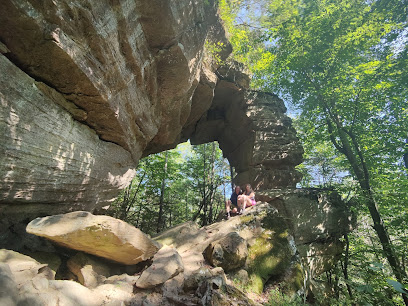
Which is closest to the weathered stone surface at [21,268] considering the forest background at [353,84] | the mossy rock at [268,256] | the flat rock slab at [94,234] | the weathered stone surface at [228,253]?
the flat rock slab at [94,234]

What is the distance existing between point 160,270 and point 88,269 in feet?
5.19

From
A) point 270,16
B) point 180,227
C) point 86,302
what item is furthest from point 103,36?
point 270,16

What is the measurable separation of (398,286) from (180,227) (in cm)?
619

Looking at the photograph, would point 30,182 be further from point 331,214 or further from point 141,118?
point 331,214

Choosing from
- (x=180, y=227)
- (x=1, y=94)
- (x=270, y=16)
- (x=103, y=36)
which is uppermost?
(x=270, y=16)

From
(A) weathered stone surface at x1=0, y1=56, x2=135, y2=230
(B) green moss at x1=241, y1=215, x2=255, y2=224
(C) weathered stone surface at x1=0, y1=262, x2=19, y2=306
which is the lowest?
(C) weathered stone surface at x1=0, y1=262, x2=19, y2=306

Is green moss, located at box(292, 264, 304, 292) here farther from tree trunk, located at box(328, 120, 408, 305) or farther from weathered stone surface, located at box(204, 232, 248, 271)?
tree trunk, located at box(328, 120, 408, 305)

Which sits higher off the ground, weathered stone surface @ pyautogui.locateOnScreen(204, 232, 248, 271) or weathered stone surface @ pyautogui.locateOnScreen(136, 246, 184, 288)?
weathered stone surface @ pyautogui.locateOnScreen(204, 232, 248, 271)

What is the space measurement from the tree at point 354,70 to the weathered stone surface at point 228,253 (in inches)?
297

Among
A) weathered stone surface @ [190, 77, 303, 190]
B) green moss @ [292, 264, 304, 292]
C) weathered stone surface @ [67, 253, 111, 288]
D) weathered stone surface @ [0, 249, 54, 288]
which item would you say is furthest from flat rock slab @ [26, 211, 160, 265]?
weathered stone surface @ [190, 77, 303, 190]

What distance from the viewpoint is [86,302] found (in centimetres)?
310

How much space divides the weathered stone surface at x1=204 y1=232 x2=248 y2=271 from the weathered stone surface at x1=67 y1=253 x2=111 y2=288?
98.2 inches

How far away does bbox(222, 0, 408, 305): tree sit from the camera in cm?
1102

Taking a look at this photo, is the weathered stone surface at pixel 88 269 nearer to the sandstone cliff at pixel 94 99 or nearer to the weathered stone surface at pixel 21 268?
the weathered stone surface at pixel 21 268
